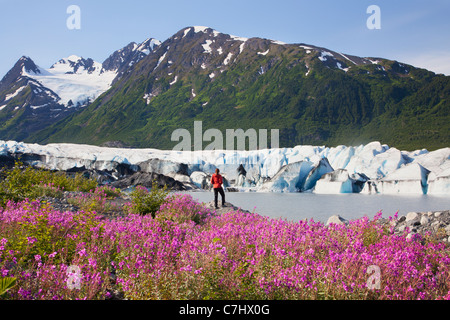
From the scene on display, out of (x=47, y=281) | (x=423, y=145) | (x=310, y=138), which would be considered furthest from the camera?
(x=310, y=138)

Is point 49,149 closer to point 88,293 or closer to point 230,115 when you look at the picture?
point 88,293

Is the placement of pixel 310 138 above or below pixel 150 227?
above

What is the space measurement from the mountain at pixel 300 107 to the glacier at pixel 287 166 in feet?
237

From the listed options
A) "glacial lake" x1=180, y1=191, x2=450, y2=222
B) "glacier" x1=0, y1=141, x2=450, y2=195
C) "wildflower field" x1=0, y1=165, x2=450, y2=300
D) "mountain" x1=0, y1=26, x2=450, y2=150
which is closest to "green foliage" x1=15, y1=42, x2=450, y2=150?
"mountain" x1=0, y1=26, x2=450, y2=150

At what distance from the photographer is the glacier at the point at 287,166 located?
109 ft

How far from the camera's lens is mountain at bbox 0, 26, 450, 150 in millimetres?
132625

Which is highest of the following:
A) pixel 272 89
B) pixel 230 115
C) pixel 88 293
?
pixel 272 89

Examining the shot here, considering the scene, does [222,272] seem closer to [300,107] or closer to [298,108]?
[298,108]

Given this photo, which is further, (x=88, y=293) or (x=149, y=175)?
(x=149, y=175)

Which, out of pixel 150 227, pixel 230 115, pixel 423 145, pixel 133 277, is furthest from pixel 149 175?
pixel 230 115

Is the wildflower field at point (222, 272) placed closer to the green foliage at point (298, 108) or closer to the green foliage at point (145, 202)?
the green foliage at point (145, 202)

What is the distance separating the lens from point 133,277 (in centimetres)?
338

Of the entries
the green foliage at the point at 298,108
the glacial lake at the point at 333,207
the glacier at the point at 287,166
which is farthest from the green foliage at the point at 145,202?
the green foliage at the point at 298,108
